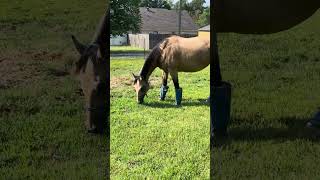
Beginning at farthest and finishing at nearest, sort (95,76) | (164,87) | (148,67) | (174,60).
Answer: (174,60) < (148,67) < (164,87) < (95,76)

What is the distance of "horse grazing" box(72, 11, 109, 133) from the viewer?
143 inches

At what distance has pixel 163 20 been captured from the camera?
12.5ft

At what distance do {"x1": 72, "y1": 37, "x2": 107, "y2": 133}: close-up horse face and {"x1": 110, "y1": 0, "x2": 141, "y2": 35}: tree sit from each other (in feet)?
0.86

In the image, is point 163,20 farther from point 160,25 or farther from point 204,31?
point 204,31

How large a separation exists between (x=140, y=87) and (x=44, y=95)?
1.00m

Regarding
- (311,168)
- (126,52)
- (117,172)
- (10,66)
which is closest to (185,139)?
(117,172)

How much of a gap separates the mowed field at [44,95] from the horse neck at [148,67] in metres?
0.78

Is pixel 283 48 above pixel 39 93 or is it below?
above

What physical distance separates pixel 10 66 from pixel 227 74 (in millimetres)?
2239

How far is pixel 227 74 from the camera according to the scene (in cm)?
411

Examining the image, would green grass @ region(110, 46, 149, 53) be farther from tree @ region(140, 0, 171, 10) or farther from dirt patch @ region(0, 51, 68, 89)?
dirt patch @ region(0, 51, 68, 89)

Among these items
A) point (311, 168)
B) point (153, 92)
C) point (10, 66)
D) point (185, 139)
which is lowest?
point (311, 168)

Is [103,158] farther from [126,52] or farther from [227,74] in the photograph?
[227,74]

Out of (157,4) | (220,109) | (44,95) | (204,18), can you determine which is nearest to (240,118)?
(220,109)
